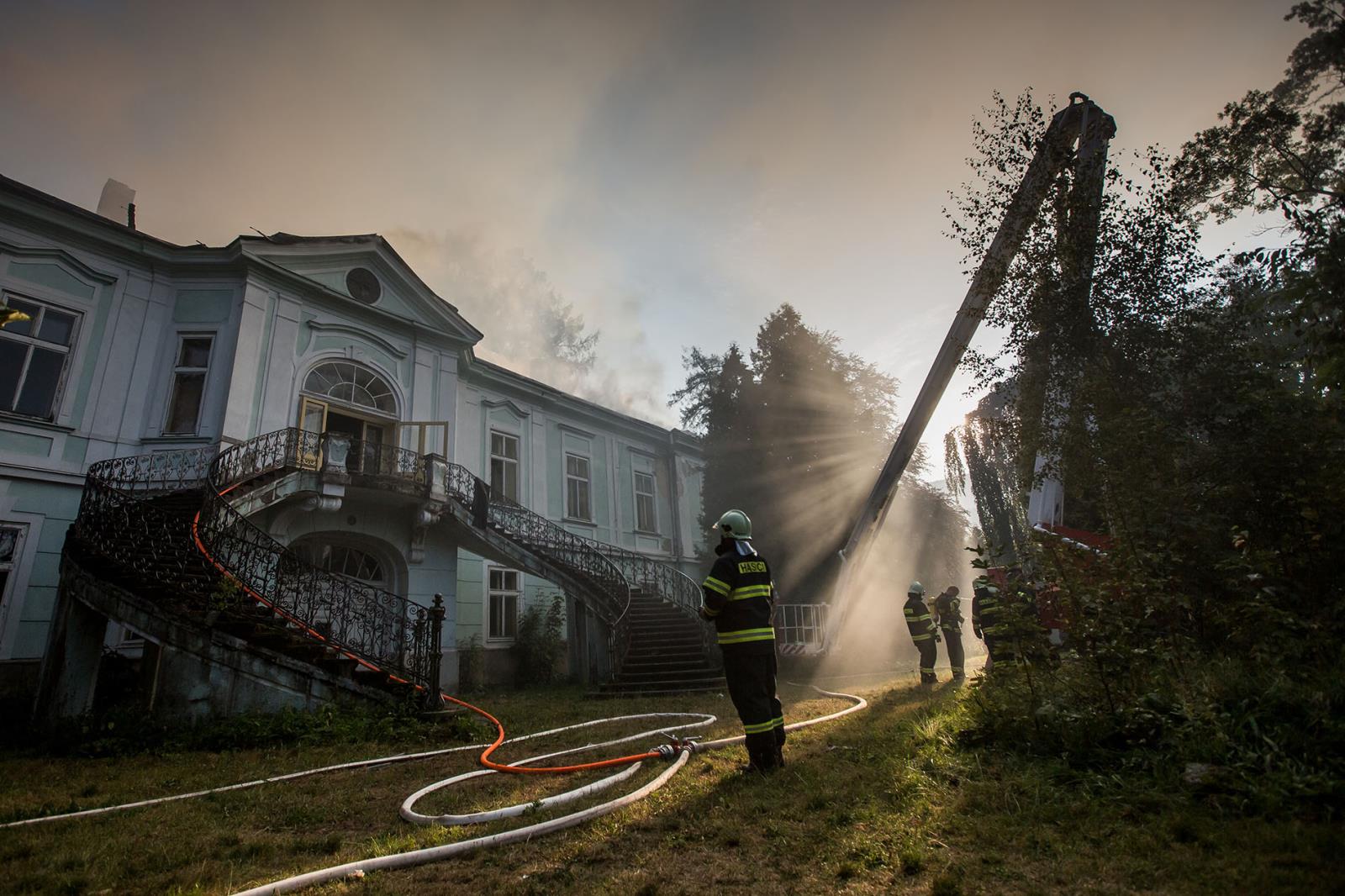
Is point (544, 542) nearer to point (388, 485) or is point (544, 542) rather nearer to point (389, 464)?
point (389, 464)

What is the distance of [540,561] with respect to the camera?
13.6 meters

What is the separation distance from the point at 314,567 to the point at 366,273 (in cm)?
962

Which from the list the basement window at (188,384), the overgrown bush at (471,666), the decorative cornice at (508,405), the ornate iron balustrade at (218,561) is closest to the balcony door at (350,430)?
the basement window at (188,384)

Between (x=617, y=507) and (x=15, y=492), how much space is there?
1389 centimetres

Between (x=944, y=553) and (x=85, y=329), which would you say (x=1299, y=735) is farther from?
(x=944, y=553)

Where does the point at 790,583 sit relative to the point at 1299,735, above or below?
above

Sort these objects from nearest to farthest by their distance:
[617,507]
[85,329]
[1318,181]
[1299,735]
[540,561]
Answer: [1299,735]
[1318,181]
[85,329]
[540,561]
[617,507]

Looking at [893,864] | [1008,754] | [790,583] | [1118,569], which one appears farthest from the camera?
[790,583]

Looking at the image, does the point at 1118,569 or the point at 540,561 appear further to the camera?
the point at 540,561

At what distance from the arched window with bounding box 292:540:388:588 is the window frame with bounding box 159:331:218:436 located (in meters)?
2.98

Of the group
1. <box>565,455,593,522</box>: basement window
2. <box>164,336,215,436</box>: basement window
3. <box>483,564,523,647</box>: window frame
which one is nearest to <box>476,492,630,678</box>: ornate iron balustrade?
<box>483,564,523,647</box>: window frame

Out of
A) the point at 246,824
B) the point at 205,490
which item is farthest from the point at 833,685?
the point at 205,490

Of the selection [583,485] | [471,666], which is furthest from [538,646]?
[583,485]

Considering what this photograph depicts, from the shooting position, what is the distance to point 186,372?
12.4m
